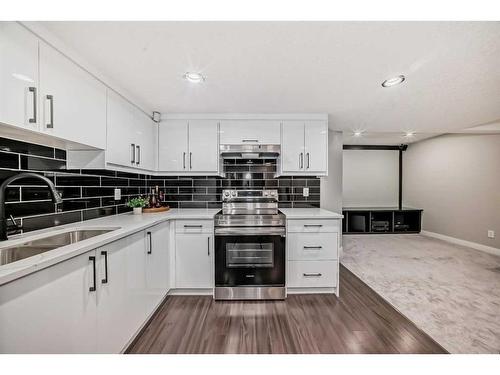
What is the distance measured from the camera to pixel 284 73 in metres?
1.67

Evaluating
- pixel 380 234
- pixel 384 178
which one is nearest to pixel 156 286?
pixel 380 234

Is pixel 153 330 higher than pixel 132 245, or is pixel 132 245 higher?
pixel 132 245

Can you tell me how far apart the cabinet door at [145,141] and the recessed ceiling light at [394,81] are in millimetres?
2377

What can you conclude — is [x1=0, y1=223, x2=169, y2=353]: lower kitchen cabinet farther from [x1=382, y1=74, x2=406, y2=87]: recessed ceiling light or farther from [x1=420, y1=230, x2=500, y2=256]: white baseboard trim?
[x1=420, y1=230, x2=500, y2=256]: white baseboard trim

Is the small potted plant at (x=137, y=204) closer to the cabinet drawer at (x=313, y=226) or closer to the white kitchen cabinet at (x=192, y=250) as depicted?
the white kitchen cabinet at (x=192, y=250)

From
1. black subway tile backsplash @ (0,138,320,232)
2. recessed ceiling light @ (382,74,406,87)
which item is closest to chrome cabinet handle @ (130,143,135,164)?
black subway tile backsplash @ (0,138,320,232)

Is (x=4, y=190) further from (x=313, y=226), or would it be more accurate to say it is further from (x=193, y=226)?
(x=313, y=226)

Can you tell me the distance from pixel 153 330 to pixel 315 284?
1600mm

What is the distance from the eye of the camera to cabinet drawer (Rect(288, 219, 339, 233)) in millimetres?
2283

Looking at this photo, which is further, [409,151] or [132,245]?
[409,151]

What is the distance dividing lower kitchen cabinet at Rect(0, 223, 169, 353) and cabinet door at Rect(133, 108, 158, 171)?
0.86m

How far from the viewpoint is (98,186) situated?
208 cm

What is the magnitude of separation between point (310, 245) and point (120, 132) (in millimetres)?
2170

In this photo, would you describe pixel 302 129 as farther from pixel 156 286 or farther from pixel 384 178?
pixel 384 178
